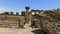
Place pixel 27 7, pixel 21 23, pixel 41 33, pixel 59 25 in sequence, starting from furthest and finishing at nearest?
pixel 27 7 → pixel 21 23 → pixel 41 33 → pixel 59 25

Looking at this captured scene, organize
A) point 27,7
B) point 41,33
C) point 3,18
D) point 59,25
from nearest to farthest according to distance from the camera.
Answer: point 59,25 → point 41,33 → point 3,18 → point 27,7

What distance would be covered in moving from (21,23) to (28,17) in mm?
8713

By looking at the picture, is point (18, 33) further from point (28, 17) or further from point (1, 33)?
point (28, 17)

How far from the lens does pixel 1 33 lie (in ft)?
39.9

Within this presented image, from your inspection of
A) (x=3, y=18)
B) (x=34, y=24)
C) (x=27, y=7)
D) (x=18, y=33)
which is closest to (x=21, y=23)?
(x=34, y=24)

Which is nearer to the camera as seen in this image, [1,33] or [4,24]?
[1,33]

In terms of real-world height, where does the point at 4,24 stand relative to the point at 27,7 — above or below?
below

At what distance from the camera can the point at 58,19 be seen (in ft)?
20.7

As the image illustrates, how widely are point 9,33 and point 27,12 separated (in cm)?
1203

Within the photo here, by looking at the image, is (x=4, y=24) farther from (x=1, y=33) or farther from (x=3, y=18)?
(x=1, y=33)

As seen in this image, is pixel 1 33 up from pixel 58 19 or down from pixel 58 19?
down

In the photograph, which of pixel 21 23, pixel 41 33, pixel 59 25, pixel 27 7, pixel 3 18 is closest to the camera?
pixel 59 25

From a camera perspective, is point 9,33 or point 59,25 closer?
point 59,25

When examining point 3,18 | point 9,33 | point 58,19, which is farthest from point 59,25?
point 3,18
